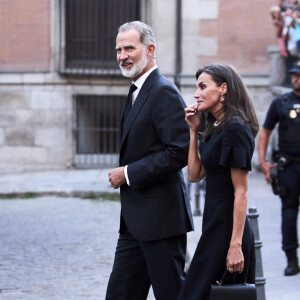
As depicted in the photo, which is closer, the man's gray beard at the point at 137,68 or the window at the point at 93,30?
the man's gray beard at the point at 137,68

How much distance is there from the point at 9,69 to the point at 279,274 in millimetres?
8870

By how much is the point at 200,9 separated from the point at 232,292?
11.3m

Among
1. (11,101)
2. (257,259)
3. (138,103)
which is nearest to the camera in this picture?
(138,103)

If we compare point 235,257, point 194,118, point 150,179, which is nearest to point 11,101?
point 150,179

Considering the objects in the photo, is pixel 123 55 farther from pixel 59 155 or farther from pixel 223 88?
pixel 59 155

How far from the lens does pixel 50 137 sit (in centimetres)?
1541

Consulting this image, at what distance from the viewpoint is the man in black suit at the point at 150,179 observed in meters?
4.79

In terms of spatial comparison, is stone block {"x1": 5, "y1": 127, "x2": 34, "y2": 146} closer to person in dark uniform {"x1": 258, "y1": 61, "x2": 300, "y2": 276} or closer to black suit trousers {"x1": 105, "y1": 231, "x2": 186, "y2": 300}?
person in dark uniform {"x1": 258, "y1": 61, "x2": 300, "y2": 276}

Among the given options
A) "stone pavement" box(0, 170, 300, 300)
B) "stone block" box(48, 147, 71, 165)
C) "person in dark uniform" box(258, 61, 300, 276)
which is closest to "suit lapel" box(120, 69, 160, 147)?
"stone pavement" box(0, 170, 300, 300)

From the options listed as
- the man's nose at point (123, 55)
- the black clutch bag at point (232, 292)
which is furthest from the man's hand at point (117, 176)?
the black clutch bag at point (232, 292)

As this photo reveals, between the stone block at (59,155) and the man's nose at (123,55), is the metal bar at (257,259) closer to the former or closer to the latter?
the man's nose at (123,55)

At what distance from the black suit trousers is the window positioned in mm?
10511

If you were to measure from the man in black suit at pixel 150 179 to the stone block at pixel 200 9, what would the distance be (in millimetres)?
10416

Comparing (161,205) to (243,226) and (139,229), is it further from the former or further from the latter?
(243,226)
